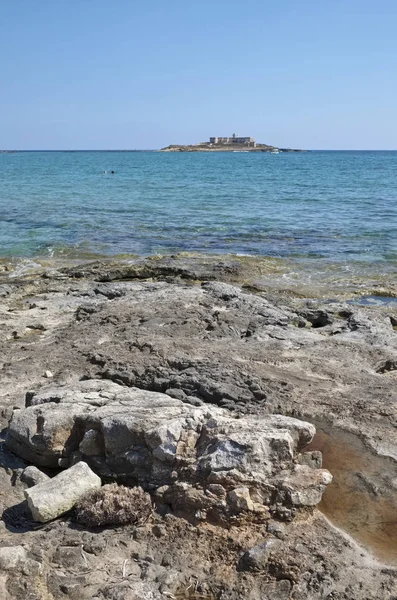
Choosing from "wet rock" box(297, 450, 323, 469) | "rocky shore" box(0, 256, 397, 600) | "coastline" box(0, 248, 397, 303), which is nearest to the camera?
"rocky shore" box(0, 256, 397, 600)

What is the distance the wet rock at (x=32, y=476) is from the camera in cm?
675

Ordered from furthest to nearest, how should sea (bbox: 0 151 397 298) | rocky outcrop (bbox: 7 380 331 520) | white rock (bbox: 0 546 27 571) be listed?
1. sea (bbox: 0 151 397 298)
2. rocky outcrop (bbox: 7 380 331 520)
3. white rock (bbox: 0 546 27 571)

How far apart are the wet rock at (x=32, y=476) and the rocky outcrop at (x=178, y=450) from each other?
22 centimetres

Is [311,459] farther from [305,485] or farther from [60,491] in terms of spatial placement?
[60,491]

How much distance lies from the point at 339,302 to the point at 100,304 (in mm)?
6289

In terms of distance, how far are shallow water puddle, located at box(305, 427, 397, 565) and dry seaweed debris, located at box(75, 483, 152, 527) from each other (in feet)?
6.51

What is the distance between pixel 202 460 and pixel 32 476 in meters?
2.05

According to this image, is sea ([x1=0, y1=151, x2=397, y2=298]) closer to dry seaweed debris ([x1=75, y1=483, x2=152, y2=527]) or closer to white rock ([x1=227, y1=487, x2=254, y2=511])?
white rock ([x1=227, y1=487, x2=254, y2=511])

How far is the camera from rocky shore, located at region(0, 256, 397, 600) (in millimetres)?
5418

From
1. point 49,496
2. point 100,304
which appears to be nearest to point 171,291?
point 100,304

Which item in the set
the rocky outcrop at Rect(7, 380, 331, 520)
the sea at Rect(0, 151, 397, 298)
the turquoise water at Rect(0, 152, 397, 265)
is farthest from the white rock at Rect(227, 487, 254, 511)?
the turquoise water at Rect(0, 152, 397, 265)

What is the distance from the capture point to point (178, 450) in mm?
6504

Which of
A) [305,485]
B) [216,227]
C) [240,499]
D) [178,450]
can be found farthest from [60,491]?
[216,227]

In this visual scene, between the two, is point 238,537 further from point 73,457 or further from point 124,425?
point 73,457
